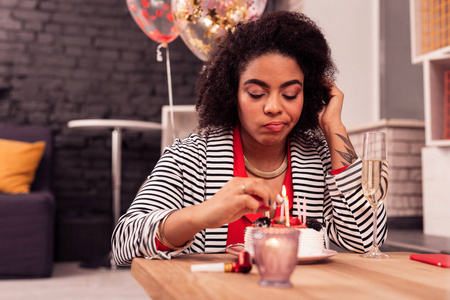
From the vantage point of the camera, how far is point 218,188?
1.33 metres

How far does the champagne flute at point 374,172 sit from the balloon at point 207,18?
113 cm

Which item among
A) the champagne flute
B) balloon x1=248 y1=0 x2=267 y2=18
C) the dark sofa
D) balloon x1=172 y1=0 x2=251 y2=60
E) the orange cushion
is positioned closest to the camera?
the champagne flute

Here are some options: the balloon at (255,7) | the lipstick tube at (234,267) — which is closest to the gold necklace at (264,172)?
the lipstick tube at (234,267)

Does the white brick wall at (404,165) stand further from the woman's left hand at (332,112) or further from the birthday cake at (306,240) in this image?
the birthday cake at (306,240)

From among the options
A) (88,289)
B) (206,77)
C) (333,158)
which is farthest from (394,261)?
(88,289)

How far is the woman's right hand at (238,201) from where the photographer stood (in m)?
0.90

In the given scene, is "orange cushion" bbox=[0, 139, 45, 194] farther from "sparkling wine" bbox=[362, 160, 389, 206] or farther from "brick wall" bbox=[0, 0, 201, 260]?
"sparkling wine" bbox=[362, 160, 389, 206]

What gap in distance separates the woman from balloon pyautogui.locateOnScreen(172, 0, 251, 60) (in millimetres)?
606

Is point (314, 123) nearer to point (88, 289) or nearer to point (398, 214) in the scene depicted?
point (398, 214)

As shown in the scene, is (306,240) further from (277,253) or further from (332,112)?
(332,112)

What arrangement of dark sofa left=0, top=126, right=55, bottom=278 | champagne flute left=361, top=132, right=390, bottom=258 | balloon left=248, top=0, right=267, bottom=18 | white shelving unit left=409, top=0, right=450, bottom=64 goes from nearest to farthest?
champagne flute left=361, top=132, right=390, bottom=258 → balloon left=248, top=0, right=267, bottom=18 → white shelving unit left=409, top=0, right=450, bottom=64 → dark sofa left=0, top=126, right=55, bottom=278

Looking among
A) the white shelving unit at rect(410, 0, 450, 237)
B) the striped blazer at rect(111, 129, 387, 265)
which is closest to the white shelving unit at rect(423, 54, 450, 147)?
the white shelving unit at rect(410, 0, 450, 237)

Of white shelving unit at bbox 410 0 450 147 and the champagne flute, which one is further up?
white shelving unit at bbox 410 0 450 147

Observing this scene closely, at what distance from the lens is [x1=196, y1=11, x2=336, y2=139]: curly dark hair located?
4.43 ft
